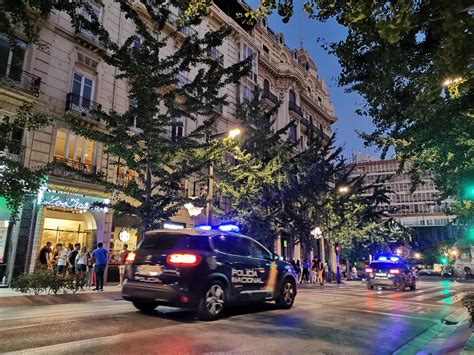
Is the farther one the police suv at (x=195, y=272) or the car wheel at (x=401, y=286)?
the car wheel at (x=401, y=286)

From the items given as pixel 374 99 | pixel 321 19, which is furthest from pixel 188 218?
pixel 321 19

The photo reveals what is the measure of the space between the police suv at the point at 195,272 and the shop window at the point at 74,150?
1154 centimetres

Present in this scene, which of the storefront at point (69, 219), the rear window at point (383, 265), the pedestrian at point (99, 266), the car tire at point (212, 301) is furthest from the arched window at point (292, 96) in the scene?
the car tire at point (212, 301)

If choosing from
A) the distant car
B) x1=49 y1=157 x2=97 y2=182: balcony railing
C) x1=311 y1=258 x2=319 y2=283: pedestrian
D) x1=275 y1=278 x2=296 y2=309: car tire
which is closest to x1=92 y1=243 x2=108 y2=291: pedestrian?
x1=49 y1=157 x2=97 y2=182: balcony railing

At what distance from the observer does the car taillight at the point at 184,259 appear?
700cm

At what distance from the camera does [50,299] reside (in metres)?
10.3

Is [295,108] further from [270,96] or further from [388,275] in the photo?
[388,275]

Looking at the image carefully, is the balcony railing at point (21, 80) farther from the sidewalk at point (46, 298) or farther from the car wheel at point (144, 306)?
the car wheel at point (144, 306)

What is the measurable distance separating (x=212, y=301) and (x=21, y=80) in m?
14.4

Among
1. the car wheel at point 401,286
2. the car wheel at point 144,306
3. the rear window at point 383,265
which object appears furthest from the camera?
the rear window at point 383,265

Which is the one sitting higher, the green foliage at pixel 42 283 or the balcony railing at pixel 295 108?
the balcony railing at pixel 295 108

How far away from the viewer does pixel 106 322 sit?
6.71 m

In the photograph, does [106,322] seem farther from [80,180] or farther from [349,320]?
[80,180]

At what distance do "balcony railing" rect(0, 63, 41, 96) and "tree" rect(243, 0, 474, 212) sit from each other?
Result: 13.9 m
